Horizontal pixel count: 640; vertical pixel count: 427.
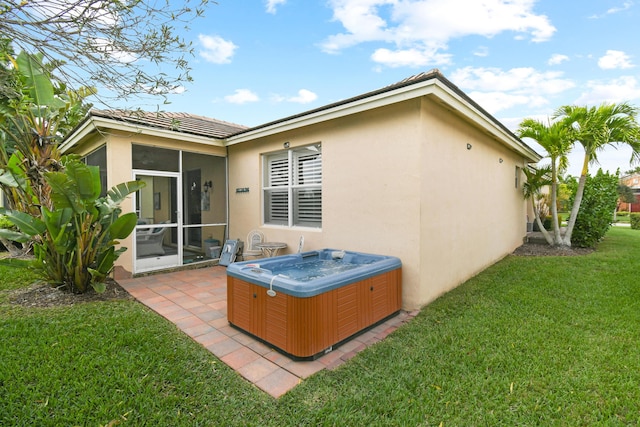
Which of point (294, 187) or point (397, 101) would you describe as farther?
point (294, 187)

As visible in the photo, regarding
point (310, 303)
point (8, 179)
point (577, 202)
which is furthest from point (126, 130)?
point (577, 202)

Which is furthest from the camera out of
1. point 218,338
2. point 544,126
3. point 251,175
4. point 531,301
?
point 544,126

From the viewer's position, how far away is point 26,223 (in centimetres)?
545

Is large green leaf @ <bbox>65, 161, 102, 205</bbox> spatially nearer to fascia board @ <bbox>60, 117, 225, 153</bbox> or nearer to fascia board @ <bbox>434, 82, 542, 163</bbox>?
fascia board @ <bbox>60, 117, 225, 153</bbox>

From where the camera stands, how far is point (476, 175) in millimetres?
8070

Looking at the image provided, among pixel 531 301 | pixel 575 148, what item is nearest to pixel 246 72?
pixel 531 301

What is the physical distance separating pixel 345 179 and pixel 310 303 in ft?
11.3

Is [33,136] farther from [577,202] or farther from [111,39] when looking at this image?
[577,202]

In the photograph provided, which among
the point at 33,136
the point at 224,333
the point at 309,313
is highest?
the point at 33,136

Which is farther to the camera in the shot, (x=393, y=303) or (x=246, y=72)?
(x=246, y=72)

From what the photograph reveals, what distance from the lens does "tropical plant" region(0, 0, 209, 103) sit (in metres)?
2.95

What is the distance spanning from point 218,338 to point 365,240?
3.31 metres

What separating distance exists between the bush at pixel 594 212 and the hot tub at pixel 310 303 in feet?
33.6

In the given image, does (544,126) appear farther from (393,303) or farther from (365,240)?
(393,303)
